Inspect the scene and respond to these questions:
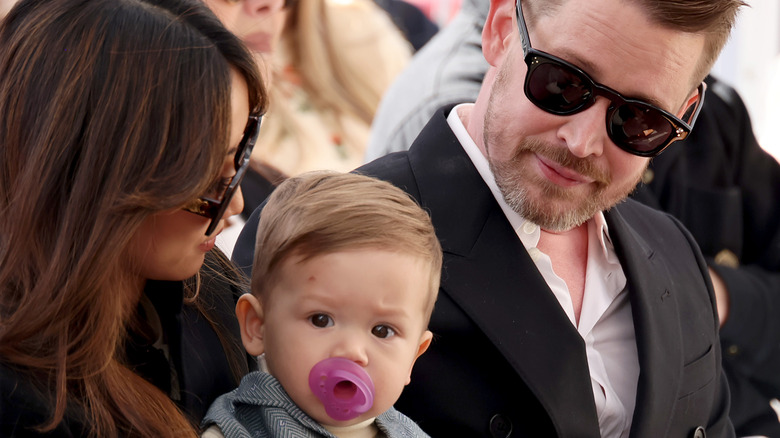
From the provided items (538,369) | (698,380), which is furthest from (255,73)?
(698,380)

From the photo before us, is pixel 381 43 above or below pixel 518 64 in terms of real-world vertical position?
below

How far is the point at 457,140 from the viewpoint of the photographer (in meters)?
2.30

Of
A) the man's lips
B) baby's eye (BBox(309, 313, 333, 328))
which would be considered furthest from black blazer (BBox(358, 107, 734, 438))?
baby's eye (BBox(309, 313, 333, 328))

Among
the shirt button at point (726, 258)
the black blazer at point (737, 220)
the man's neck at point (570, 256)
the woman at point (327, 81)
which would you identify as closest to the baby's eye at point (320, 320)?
the man's neck at point (570, 256)

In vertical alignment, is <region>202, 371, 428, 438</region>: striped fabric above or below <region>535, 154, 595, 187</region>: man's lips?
below

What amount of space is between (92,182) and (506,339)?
96 cm

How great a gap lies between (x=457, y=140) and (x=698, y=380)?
0.83m

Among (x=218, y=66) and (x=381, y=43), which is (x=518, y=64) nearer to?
(x=218, y=66)

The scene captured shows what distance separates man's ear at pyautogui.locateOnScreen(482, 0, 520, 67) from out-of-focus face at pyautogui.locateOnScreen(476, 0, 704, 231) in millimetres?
63

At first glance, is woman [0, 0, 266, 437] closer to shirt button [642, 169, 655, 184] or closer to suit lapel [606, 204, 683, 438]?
suit lapel [606, 204, 683, 438]

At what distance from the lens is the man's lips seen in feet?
7.33

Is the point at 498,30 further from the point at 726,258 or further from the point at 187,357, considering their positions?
the point at 726,258

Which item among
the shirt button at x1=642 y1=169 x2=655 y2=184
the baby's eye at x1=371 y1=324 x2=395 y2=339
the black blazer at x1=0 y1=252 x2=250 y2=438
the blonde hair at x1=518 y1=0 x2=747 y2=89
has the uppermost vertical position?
the blonde hair at x1=518 y1=0 x2=747 y2=89

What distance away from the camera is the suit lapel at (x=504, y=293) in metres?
2.07
